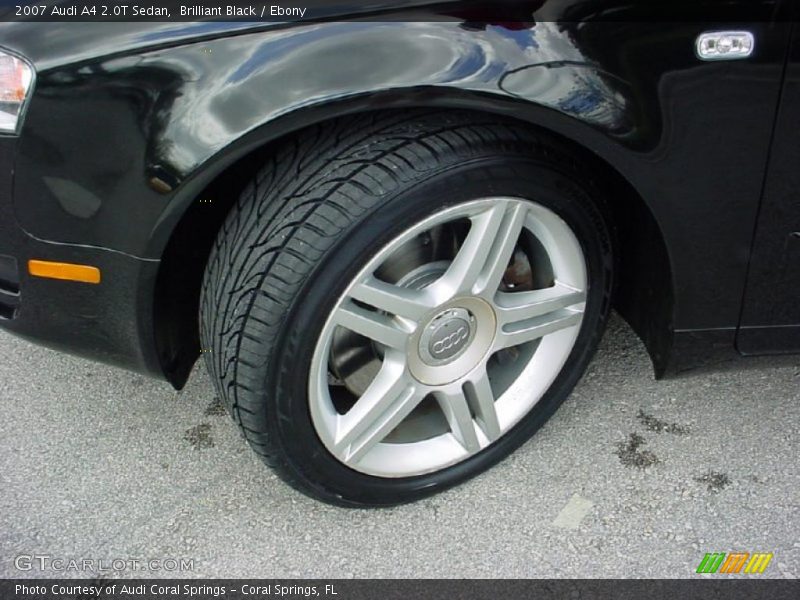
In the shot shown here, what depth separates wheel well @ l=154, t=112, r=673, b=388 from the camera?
5.52ft

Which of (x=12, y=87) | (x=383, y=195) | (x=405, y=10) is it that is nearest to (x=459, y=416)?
(x=383, y=195)

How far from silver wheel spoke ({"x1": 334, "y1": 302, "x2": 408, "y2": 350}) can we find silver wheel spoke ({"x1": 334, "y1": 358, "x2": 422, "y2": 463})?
0.08 m

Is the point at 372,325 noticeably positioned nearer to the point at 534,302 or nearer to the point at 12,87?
the point at 534,302

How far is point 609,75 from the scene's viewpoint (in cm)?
149

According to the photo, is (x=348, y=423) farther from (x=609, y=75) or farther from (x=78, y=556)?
(x=609, y=75)

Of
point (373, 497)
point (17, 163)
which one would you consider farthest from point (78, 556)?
point (17, 163)

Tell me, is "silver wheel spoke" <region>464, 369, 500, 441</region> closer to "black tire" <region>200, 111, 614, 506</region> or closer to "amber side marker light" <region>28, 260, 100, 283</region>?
"black tire" <region>200, 111, 614, 506</region>

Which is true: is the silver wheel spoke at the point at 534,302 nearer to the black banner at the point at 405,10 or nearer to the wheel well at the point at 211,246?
the wheel well at the point at 211,246

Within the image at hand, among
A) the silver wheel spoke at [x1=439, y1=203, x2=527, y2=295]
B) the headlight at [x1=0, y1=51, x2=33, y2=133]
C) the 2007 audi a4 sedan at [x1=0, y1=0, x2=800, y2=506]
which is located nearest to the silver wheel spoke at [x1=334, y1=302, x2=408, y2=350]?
the 2007 audi a4 sedan at [x1=0, y1=0, x2=800, y2=506]

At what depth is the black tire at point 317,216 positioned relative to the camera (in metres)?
1.51

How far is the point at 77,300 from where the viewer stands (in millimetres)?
1673

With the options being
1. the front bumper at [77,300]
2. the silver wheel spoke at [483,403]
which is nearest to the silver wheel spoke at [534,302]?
the silver wheel spoke at [483,403]

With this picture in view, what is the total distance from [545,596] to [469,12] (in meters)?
1.26

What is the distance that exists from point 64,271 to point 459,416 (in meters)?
0.96
